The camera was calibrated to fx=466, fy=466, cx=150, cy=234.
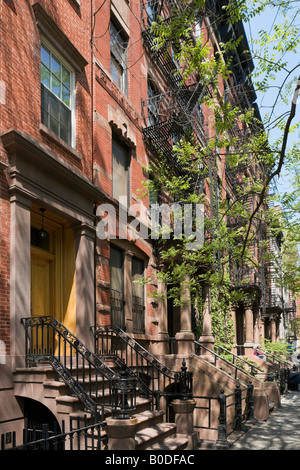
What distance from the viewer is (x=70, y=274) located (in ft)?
35.0

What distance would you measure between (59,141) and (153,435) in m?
6.14

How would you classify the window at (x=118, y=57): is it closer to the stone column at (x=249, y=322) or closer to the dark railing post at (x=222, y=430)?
the dark railing post at (x=222, y=430)

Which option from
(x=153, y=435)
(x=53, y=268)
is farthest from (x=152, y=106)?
(x=153, y=435)

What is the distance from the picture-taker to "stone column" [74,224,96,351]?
10367 millimetres

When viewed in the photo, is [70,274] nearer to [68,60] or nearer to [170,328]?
[68,60]

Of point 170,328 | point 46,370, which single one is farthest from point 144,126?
point 46,370

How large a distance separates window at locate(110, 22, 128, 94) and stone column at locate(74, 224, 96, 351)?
577 cm

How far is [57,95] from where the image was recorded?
10438 mm

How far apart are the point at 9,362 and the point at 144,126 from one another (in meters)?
9.91

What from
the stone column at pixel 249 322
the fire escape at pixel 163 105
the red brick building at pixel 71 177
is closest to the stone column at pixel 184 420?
the red brick building at pixel 71 177

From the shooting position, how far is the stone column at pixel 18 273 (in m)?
7.89

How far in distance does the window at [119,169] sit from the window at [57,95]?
8.40 ft

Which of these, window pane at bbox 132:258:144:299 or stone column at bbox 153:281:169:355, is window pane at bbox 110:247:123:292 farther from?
stone column at bbox 153:281:169:355
